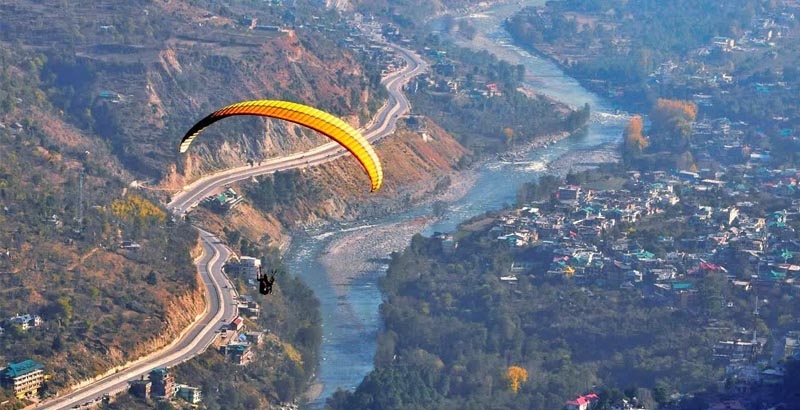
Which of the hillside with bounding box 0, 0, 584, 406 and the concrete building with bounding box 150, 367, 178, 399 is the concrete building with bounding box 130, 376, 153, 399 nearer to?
the concrete building with bounding box 150, 367, 178, 399

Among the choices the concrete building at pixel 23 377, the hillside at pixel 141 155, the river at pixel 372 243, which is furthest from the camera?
the river at pixel 372 243

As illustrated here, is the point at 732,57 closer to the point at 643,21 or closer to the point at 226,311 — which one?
the point at 643,21

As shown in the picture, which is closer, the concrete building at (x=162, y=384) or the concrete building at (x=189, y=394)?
the concrete building at (x=162, y=384)

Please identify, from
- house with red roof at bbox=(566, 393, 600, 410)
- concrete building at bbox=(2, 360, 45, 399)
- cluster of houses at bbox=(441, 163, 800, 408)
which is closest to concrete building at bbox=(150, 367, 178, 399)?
concrete building at bbox=(2, 360, 45, 399)

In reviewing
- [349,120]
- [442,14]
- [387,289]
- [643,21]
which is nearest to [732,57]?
[643,21]

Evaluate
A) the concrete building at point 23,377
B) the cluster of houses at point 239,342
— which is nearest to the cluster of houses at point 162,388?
the concrete building at point 23,377

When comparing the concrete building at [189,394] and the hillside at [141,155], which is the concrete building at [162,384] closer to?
the concrete building at [189,394]
